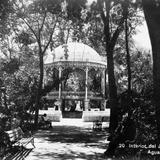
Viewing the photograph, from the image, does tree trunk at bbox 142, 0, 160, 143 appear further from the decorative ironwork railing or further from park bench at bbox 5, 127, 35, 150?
the decorative ironwork railing

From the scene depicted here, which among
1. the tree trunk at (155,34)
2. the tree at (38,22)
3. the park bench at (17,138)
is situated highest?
the tree at (38,22)

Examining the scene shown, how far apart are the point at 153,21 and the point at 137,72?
28.3 meters

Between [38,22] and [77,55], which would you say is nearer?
[38,22]

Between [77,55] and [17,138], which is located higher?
[77,55]

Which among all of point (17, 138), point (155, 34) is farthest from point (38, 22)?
point (155, 34)

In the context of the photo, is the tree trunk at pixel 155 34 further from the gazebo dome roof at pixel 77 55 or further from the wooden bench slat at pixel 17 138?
the gazebo dome roof at pixel 77 55

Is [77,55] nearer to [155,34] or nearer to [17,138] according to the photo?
[17,138]

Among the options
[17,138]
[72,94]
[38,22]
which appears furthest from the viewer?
[72,94]

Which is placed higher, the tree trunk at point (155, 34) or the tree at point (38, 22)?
the tree at point (38, 22)

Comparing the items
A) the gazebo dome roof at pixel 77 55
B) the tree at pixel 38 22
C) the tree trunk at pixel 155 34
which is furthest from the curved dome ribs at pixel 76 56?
the tree trunk at pixel 155 34

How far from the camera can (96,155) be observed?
1178 centimetres

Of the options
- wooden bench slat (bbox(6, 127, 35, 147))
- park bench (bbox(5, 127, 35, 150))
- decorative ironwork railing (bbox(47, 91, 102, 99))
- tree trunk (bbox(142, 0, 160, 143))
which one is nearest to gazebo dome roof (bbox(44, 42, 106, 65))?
decorative ironwork railing (bbox(47, 91, 102, 99))

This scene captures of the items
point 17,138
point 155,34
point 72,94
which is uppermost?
point 72,94

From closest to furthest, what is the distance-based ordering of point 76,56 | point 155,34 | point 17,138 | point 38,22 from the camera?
point 155,34 → point 17,138 → point 38,22 → point 76,56
